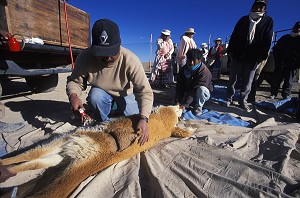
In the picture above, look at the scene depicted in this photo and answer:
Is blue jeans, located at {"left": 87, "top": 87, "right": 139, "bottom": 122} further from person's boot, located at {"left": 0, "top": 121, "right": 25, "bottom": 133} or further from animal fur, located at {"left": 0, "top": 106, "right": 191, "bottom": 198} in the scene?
person's boot, located at {"left": 0, "top": 121, "right": 25, "bottom": 133}

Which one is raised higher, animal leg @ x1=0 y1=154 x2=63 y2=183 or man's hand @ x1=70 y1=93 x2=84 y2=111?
man's hand @ x1=70 y1=93 x2=84 y2=111

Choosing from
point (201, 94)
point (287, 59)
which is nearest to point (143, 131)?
point (201, 94)

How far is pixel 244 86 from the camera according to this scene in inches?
181

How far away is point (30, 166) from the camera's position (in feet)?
6.59

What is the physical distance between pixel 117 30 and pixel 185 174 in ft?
5.31

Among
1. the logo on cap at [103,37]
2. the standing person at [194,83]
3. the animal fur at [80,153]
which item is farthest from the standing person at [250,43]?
the logo on cap at [103,37]

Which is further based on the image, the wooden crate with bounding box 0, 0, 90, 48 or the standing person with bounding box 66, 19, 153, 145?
the wooden crate with bounding box 0, 0, 90, 48

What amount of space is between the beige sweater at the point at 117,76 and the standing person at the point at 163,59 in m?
4.40

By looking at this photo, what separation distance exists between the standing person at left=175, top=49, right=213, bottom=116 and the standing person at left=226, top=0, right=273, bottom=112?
862 mm

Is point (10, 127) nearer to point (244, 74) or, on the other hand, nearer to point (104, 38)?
point (104, 38)

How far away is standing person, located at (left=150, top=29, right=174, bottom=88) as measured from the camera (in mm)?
7109

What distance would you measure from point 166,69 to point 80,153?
5.66m

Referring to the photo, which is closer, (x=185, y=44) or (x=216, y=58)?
(x=185, y=44)

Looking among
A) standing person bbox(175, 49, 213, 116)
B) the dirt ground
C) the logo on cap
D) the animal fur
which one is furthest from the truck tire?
the logo on cap
